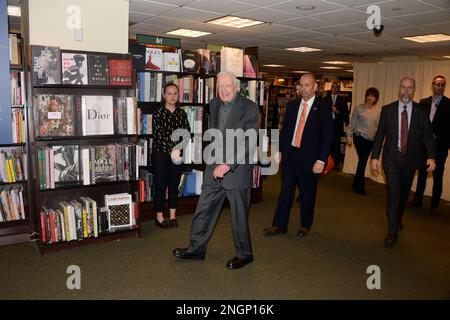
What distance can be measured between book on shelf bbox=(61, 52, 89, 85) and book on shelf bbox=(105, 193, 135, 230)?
3.85 feet

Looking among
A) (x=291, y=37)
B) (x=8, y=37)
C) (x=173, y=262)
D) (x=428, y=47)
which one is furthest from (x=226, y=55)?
(x=428, y=47)

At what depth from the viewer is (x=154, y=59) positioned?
454 cm

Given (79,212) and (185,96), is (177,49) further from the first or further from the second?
(79,212)

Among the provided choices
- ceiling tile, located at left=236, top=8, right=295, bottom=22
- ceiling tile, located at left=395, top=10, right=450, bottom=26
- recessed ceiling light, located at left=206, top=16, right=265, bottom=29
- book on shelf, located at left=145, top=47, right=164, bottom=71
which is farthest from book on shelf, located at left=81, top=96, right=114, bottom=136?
ceiling tile, located at left=395, top=10, right=450, bottom=26

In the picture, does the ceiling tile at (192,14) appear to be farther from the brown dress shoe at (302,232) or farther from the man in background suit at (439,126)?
the man in background suit at (439,126)

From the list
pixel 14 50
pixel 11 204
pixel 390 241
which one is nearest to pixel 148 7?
pixel 14 50

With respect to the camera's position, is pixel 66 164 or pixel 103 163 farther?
pixel 103 163

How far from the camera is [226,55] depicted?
16.5 ft

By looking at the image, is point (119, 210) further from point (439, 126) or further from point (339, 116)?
point (339, 116)

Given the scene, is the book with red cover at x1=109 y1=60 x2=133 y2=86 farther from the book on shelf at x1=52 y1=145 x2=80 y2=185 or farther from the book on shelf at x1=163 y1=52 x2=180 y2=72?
the book on shelf at x1=163 y1=52 x2=180 y2=72

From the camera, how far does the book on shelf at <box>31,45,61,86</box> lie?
3.33 m

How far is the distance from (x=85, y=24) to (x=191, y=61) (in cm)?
142
